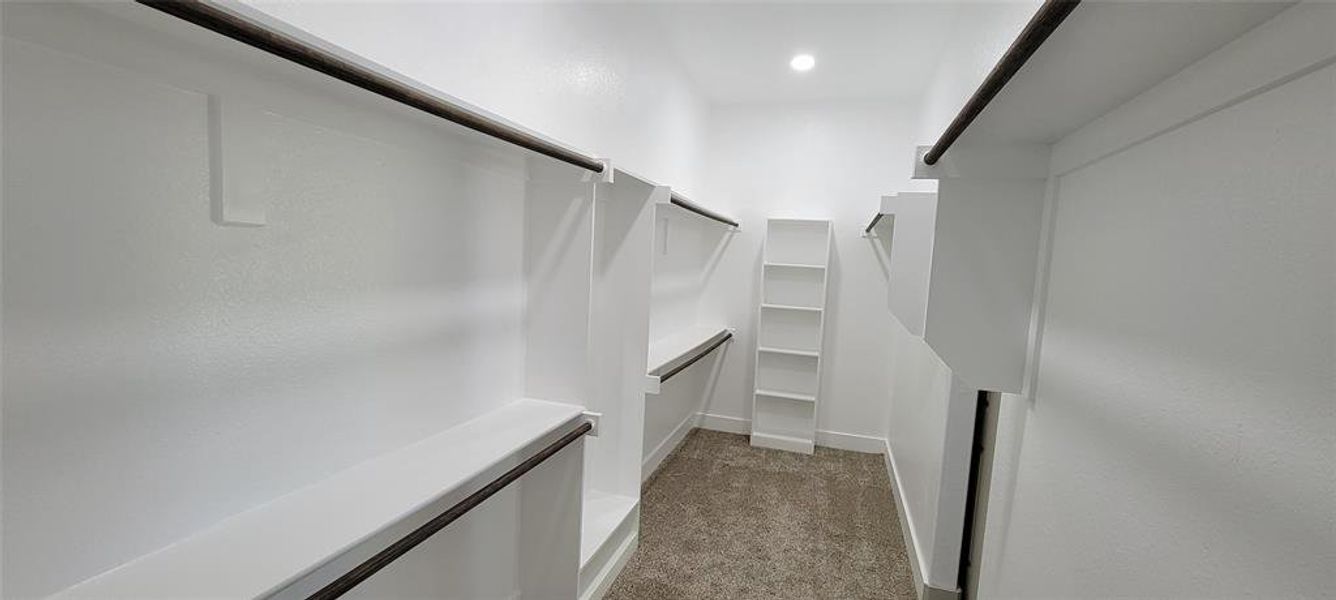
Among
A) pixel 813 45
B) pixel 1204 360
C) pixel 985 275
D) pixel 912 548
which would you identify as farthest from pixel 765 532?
pixel 813 45

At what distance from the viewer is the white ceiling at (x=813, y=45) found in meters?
2.69

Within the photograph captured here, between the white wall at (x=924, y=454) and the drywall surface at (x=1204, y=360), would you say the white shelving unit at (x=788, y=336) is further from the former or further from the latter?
the drywall surface at (x=1204, y=360)

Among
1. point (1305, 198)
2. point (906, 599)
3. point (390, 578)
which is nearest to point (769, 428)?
point (906, 599)

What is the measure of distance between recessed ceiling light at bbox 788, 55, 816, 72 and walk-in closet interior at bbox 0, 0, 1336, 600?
1083 millimetres

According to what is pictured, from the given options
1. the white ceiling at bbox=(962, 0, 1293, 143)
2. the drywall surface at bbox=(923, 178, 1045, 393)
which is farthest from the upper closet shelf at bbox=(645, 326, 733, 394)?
the white ceiling at bbox=(962, 0, 1293, 143)

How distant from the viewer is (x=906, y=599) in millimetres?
2326

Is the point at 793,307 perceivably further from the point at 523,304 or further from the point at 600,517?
the point at 523,304

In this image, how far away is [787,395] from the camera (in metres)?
4.12

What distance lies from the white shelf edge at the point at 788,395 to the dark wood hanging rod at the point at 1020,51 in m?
3.31

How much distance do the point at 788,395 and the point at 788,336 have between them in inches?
18.1

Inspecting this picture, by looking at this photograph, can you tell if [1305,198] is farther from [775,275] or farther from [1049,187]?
[775,275]

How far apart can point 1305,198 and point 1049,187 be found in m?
0.67

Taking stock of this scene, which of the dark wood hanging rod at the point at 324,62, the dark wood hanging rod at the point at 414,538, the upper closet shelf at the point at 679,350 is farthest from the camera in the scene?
the upper closet shelf at the point at 679,350

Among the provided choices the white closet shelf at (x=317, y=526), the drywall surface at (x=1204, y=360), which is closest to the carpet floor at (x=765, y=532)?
the white closet shelf at (x=317, y=526)
